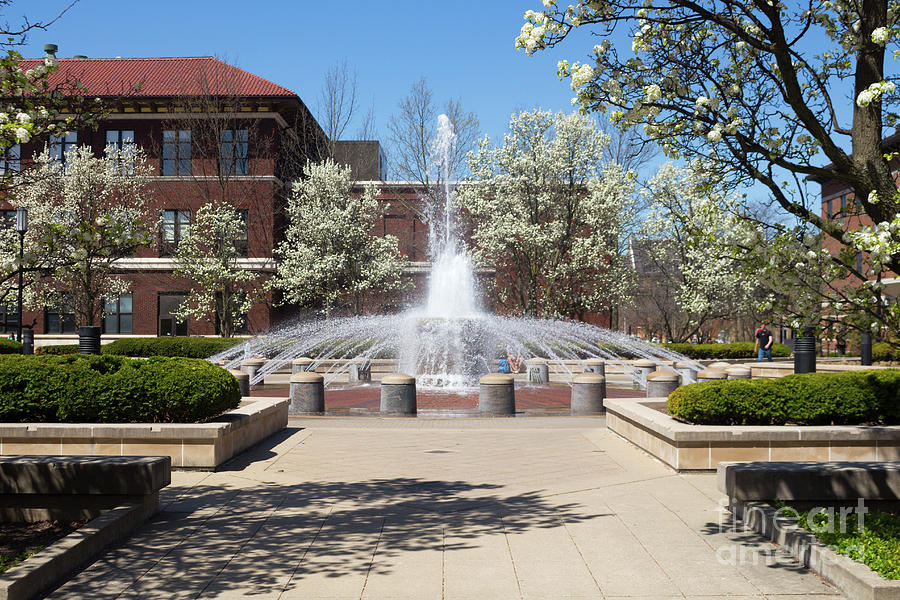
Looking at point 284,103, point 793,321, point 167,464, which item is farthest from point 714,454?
point 284,103

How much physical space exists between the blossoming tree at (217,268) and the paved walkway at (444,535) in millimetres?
29247

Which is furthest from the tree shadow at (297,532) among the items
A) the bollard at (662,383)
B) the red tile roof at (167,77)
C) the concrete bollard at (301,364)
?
the red tile roof at (167,77)

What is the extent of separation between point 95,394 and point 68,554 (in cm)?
468

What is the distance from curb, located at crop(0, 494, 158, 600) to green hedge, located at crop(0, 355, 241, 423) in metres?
2.81

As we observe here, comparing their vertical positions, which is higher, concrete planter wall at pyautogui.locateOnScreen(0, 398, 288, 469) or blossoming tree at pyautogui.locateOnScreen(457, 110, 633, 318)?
blossoming tree at pyautogui.locateOnScreen(457, 110, 633, 318)

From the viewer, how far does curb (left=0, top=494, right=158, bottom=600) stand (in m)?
5.46

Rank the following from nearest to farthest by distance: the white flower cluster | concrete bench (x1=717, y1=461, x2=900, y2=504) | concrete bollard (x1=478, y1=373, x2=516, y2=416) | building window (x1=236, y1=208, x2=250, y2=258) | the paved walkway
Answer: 1. the white flower cluster
2. the paved walkway
3. concrete bench (x1=717, y1=461, x2=900, y2=504)
4. concrete bollard (x1=478, y1=373, x2=516, y2=416)
5. building window (x1=236, y1=208, x2=250, y2=258)

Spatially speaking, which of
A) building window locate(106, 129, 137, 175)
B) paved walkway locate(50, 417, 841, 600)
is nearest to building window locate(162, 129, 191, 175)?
building window locate(106, 129, 137, 175)

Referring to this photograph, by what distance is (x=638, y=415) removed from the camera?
12117mm

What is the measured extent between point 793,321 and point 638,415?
5.21 meters

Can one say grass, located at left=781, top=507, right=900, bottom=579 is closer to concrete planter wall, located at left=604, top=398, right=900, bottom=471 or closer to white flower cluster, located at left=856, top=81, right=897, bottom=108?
concrete planter wall, located at left=604, top=398, right=900, bottom=471

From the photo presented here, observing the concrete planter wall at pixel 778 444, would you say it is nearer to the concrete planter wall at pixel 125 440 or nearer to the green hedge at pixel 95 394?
the concrete planter wall at pixel 125 440

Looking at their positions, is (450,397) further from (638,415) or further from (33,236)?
(33,236)

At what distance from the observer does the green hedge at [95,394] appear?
1049cm
